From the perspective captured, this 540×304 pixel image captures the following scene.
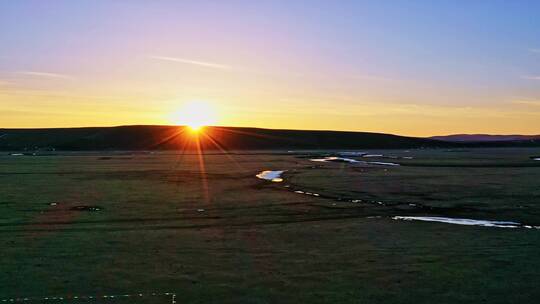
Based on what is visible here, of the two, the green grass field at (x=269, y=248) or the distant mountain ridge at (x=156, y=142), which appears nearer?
the green grass field at (x=269, y=248)

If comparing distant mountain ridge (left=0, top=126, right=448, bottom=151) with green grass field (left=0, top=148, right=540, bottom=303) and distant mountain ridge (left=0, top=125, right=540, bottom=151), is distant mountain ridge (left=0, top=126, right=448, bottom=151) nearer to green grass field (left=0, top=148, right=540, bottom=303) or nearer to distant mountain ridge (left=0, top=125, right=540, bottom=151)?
distant mountain ridge (left=0, top=125, right=540, bottom=151)

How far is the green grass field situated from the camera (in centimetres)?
1353

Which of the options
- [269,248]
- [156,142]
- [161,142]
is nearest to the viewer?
[269,248]

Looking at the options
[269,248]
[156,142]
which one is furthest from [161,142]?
[269,248]

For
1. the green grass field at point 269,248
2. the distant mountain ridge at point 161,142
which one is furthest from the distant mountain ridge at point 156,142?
the green grass field at point 269,248

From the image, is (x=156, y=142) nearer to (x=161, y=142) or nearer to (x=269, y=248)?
(x=161, y=142)

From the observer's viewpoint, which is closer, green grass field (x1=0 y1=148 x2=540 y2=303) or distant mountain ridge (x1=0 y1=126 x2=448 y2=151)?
green grass field (x1=0 y1=148 x2=540 y2=303)

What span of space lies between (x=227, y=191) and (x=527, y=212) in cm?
1735

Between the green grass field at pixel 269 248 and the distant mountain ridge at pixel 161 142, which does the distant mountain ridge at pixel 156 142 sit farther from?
the green grass field at pixel 269 248

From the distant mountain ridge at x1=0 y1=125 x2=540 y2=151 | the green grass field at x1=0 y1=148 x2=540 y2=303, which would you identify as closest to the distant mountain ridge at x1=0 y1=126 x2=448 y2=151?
the distant mountain ridge at x1=0 y1=125 x2=540 y2=151

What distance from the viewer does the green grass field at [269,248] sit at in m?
13.5

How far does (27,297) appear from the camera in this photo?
12859mm

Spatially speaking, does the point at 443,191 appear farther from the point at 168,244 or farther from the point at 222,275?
the point at 222,275

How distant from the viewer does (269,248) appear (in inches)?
719
